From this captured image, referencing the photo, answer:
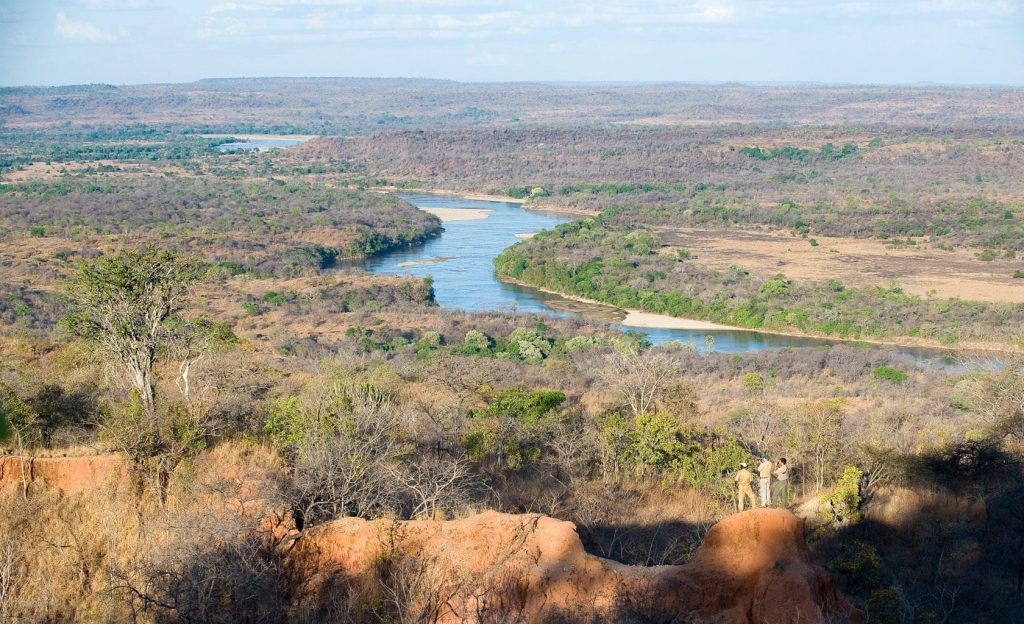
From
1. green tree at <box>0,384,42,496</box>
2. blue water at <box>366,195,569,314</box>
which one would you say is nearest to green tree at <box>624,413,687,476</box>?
green tree at <box>0,384,42,496</box>

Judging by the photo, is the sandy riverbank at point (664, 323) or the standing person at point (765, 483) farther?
the sandy riverbank at point (664, 323)

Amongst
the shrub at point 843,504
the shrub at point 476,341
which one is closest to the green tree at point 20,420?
the shrub at point 843,504

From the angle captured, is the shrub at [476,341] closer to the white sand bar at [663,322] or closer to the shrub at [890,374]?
the white sand bar at [663,322]

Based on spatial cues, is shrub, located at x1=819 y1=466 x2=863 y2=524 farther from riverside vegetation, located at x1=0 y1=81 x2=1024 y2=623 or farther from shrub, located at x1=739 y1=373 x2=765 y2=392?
shrub, located at x1=739 y1=373 x2=765 y2=392

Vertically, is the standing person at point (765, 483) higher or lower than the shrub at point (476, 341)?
higher

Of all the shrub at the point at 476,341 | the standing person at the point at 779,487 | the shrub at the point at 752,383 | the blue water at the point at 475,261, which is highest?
the standing person at the point at 779,487

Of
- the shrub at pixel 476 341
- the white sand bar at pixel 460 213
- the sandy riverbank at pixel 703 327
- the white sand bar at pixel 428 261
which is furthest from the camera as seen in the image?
the white sand bar at pixel 460 213

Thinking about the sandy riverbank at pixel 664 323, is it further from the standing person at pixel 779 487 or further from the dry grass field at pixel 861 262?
the standing person at pixel 779 487

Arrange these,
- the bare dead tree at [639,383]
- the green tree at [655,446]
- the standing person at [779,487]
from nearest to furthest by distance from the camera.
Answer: the standing person at [779,487] → the green tree at [655,446] → the bare dead tree at [639,383]
